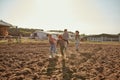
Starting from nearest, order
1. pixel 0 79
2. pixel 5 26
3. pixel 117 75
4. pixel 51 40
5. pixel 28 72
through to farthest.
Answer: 1. pixel 0 79
2. pixel 117 75
3. pixel 28 72
4. pixel 51 40
5. pixel 5 26

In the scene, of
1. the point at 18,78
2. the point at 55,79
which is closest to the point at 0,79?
the point at 18,78

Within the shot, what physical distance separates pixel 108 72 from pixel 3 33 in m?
30.9

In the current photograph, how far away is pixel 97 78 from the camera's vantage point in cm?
716

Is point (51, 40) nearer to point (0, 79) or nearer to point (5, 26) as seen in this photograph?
point (0, 79)

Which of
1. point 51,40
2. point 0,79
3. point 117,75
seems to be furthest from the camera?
point 51,40

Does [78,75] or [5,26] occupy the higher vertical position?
[5,26]

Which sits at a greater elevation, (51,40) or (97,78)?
(51,40)

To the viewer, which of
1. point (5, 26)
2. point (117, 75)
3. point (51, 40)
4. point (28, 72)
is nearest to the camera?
point (117, 75)

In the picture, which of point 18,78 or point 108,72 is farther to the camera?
point 108,72

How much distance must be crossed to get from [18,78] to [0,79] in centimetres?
64

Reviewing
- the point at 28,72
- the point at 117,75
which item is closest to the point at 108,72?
the point at 117,75

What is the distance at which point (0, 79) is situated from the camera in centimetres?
706

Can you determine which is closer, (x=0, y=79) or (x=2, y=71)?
(x=0, y=79)

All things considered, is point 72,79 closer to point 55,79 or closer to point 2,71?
point 55,79
